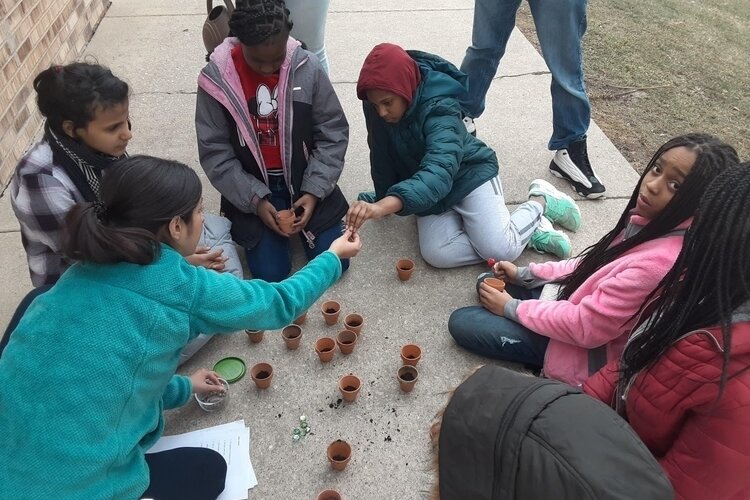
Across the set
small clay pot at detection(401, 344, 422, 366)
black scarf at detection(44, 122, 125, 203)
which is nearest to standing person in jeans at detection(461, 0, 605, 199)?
small clay pot at detection(401, 344, 422, 366)

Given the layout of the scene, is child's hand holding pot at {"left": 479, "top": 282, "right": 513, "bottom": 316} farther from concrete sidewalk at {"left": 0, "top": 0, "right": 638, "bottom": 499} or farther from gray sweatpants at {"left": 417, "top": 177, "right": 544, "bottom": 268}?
gray sweatpants at {"left": 417, "top": 177, "right": 544, "bottom": 268}

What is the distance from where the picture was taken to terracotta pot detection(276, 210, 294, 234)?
3166 mm

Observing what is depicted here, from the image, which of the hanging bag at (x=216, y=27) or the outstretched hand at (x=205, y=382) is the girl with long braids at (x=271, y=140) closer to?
the hanging bag at (x=216, y=27)

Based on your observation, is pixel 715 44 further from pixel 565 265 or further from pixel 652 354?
pixel 652 354

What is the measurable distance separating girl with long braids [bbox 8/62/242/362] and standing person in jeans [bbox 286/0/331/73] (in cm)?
152

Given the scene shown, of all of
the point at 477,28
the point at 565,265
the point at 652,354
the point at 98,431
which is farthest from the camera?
the point at 477,28

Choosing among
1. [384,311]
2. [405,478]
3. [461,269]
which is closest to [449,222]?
[461,269]

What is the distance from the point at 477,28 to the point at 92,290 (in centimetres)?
325

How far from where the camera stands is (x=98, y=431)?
1.65m

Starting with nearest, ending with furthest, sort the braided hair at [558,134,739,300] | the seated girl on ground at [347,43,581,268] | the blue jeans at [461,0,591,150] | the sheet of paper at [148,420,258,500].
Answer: the braided hair at [558,134,739,300], the sheet of paper at [148,420,258,500], the seated girl on ground at [347,43,581,268], the blue jeans at [461,0,591,150]

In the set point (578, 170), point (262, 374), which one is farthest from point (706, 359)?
point (578, 170)

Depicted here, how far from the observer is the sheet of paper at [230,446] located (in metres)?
2.33

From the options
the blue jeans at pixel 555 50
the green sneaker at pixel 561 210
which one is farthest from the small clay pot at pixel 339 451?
the blue jeans at pixel 555 50

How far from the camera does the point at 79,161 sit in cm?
246
